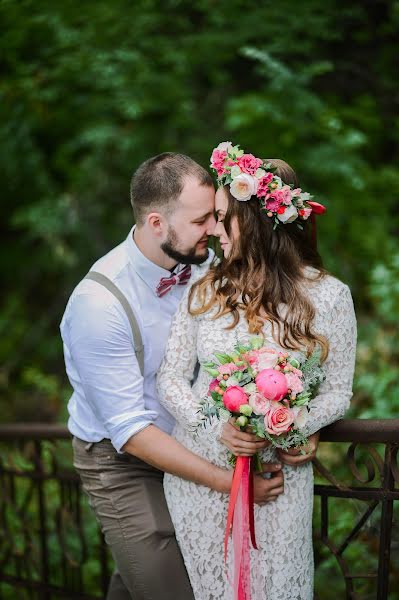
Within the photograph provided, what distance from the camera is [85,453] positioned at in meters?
2.75

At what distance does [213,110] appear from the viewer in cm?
580

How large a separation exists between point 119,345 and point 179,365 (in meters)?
0.24

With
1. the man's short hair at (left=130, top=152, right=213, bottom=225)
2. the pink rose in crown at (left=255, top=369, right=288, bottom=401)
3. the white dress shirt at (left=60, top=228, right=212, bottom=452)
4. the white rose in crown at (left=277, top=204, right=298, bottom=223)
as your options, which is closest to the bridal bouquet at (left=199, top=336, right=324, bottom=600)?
the pink rose in crown at (left=255, top=369, right=288, bottom=401)

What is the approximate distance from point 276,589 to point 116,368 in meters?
0.97

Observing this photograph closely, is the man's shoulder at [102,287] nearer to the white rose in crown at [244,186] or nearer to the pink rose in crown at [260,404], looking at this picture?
the white rose in crown at [244,186]

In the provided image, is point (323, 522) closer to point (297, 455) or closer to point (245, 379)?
point (297, 455)

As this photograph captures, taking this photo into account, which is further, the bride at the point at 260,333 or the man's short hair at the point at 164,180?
the man's short hair at the point at 164,180

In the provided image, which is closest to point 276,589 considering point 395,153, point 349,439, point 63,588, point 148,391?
point 349,439

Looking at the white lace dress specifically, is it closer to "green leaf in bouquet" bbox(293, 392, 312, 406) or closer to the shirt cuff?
the shirt cuff

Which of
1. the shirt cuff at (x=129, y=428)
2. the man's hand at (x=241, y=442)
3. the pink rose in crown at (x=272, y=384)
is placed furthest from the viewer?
the shirt cuff at (x=129, y=428)

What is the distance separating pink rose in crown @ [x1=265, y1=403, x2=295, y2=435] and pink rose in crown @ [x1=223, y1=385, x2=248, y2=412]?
86mm

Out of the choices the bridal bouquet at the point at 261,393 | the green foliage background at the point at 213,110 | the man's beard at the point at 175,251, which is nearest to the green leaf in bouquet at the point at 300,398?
the bridal bouquet at the point at 261,393

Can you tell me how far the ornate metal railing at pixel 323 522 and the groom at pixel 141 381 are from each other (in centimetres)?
36

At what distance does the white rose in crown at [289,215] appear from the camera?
236 centimetres
